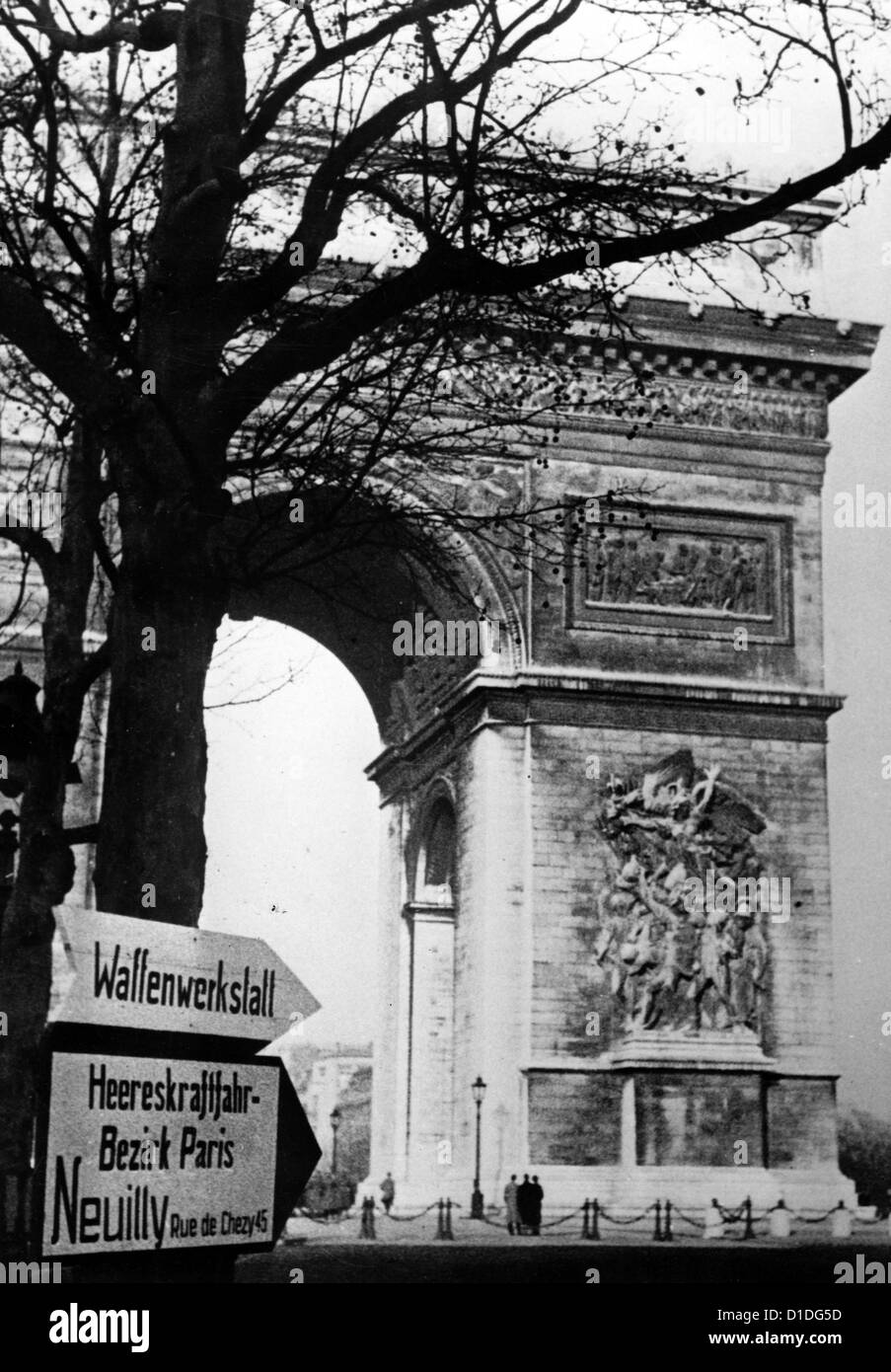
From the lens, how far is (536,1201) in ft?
45.3

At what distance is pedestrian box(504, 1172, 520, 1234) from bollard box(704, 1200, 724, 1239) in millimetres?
1344

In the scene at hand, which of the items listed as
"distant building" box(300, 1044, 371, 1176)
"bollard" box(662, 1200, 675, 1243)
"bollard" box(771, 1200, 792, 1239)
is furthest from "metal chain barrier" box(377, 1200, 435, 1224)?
"bollard" box(771, 1200, 792, 1239)

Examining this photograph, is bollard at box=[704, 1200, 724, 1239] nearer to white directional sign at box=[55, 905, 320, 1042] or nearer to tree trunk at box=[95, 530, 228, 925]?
tree trunk at box=[95, 530, 228, 925]

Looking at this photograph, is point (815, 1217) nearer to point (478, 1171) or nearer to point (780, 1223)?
point (780, 1223)

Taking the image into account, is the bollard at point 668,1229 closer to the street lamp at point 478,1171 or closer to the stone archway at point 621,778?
the stone archway at point 621,778

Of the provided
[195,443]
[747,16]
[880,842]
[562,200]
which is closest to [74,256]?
[195,443]

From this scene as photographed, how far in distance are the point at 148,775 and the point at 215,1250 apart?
177 cm

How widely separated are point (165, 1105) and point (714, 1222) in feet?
20.6

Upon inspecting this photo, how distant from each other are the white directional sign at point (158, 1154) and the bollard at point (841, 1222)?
15.2 feet

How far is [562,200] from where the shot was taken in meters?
8.87

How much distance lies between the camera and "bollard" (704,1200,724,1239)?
1151 centimetres

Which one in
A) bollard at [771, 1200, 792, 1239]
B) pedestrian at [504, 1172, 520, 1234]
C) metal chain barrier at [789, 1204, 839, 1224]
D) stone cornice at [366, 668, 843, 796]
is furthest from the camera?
stone cornice at [366, 668, 843, 796]

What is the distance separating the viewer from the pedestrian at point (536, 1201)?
44.1 feet

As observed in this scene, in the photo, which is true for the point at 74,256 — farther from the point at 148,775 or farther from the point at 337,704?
the point at 337,704
